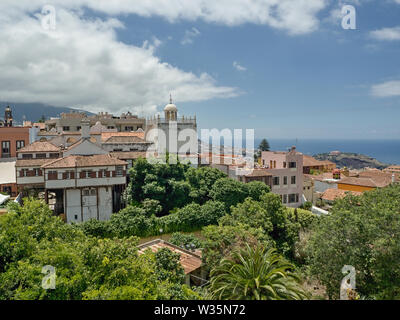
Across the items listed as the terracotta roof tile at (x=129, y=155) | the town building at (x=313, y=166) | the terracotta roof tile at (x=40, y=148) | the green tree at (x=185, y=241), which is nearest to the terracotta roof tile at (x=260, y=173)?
the green tree at (x=185, y=241)

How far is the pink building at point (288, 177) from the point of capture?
34.1 m

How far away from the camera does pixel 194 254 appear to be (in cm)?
2038

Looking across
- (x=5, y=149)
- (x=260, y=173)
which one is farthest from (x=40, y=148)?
(x=260, y=173)

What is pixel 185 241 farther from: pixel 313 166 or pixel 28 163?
pixel 313 166

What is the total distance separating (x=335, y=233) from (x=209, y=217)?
14.1m

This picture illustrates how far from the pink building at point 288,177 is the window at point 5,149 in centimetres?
3370

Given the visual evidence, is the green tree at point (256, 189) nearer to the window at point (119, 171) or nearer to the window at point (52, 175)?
the window at point (119, 171)

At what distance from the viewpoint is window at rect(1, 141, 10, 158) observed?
38938 mm

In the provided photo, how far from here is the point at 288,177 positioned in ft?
114

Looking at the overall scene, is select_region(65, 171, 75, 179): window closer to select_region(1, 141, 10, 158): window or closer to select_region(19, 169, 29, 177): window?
select_region(19, 169, 29, 177): window

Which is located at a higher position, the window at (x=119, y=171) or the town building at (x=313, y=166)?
the window at (x=119, y=171)

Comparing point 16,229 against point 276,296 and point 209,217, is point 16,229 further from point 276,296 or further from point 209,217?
point 209,217

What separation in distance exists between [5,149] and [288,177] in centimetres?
3640
